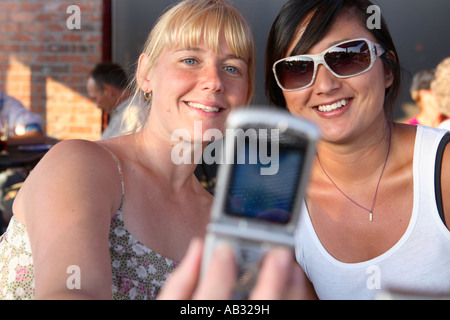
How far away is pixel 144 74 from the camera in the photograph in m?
1.85

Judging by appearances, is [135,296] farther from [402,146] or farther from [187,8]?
[402,146]

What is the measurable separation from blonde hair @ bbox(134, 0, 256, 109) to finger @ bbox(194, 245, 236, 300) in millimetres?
1044

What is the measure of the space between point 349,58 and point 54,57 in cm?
483

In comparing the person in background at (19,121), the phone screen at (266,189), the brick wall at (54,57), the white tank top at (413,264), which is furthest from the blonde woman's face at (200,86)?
the brick wall at (54,57)

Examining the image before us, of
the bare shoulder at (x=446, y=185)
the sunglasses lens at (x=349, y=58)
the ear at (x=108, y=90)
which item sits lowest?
the ear at (x=108, y=90)

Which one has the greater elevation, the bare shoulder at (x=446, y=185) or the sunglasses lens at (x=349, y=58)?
the sunglasses lens at (x=349, y=58)

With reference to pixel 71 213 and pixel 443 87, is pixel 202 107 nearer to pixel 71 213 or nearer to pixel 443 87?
pixel 71 213

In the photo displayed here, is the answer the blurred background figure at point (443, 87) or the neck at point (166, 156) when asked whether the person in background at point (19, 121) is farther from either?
the blurred background figure at point (443, 87)

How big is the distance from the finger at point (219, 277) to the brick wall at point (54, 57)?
17.8ft

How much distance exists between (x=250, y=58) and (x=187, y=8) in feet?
0.88

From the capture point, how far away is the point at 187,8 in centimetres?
166

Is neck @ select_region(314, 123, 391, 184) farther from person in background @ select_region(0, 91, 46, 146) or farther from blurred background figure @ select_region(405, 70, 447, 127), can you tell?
person in background @ select_region(0, 91, 46, 146)

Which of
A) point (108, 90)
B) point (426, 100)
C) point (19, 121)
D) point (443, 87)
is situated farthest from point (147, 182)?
point (108, 90)

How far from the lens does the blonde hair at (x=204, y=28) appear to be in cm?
160
